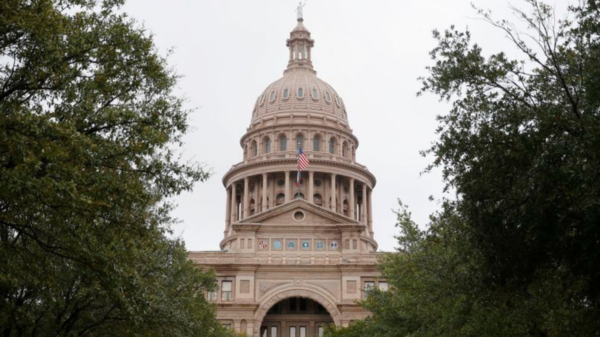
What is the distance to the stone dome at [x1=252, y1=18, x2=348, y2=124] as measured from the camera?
109 meters

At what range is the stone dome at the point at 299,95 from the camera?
109m

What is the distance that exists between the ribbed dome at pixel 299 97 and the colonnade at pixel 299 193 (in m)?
10.4

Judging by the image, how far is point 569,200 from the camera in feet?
60.0

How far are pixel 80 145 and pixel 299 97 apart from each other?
91.5m

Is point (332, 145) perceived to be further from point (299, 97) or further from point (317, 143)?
point (299, 97)

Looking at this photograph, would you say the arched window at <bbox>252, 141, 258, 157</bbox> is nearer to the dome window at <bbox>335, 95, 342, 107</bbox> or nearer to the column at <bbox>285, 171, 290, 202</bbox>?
the column at <bbox>285, 171, 290, 202</bbox>

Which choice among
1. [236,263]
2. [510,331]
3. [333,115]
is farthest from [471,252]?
[333,115]

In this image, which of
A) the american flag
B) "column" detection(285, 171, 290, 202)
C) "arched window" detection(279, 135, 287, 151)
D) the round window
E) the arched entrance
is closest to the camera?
the round window

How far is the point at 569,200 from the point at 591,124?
5.91ft

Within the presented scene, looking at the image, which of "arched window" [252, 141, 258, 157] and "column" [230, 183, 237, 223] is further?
"arched window" [252, 141, 258, 157]

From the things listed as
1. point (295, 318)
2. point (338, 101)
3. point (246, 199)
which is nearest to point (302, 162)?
point (246, 199)

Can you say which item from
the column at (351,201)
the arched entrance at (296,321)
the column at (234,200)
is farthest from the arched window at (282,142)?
the arched entrance at (296,321)

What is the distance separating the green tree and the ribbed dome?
273ft

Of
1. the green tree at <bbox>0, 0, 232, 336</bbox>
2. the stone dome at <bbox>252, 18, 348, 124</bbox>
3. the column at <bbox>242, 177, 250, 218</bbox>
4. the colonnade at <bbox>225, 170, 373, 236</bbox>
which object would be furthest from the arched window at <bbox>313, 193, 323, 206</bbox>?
the green tree at <bbox>0, 0, 232, 336</bbox>
